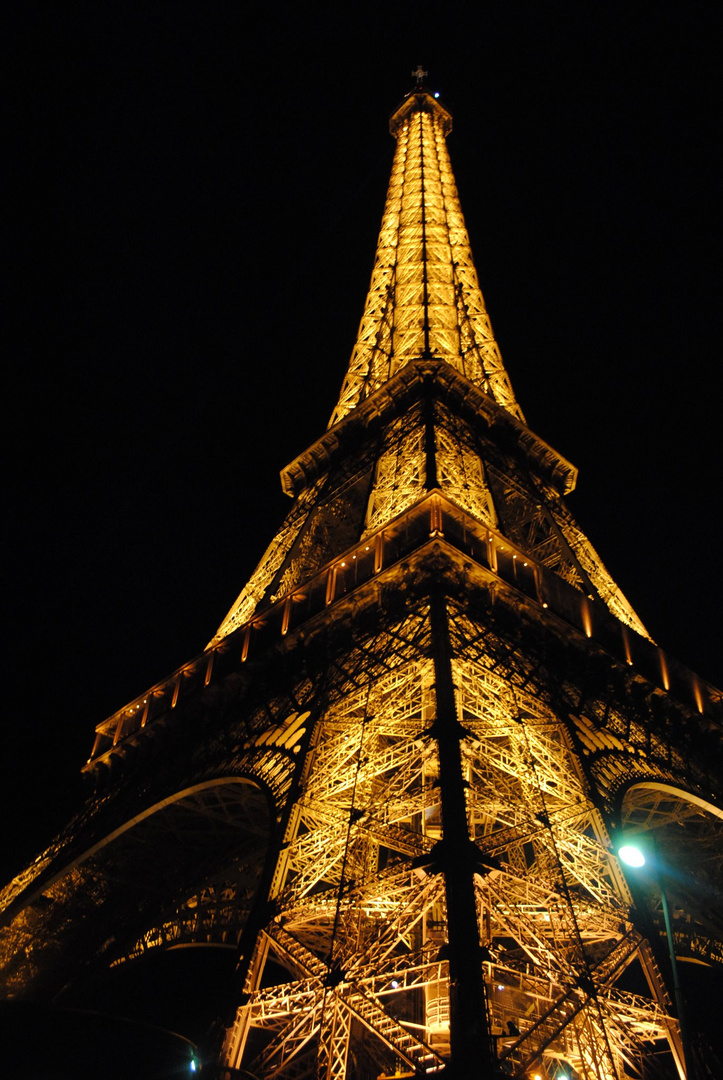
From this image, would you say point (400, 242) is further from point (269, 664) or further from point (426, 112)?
point (269, 664)

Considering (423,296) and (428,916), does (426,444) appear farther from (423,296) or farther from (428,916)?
(423,296)

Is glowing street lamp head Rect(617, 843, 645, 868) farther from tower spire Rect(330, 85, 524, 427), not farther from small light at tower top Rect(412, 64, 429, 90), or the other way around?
small light at tower top Rect(412, 64, 429, 90)

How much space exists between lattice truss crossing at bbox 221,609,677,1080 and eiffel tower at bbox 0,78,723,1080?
57 mm

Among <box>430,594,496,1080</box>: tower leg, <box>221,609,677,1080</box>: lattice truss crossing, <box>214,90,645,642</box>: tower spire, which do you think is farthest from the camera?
<box>214,90,645,642</box>: tower spire

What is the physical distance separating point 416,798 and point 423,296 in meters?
33.2

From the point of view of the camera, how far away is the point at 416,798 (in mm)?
13508

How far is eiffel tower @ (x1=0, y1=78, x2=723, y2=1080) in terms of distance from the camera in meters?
10.8

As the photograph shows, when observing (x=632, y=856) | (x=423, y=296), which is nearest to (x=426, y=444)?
(x=423, y=296)

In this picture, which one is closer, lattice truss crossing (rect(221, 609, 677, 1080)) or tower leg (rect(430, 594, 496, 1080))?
tower leg (rect(430, 594, 496, 1080))

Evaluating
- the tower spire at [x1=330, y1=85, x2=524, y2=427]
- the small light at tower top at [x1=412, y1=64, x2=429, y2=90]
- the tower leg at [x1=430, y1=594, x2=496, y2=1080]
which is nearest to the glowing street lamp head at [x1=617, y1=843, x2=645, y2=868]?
the tower leg at [x1=430, y1=594, x2=496, y2=1080]

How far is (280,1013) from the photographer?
10.9 meters

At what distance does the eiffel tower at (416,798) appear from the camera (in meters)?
10.8

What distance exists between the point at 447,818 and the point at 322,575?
11.3 metres

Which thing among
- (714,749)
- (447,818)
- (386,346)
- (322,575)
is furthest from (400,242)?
(447,818)
